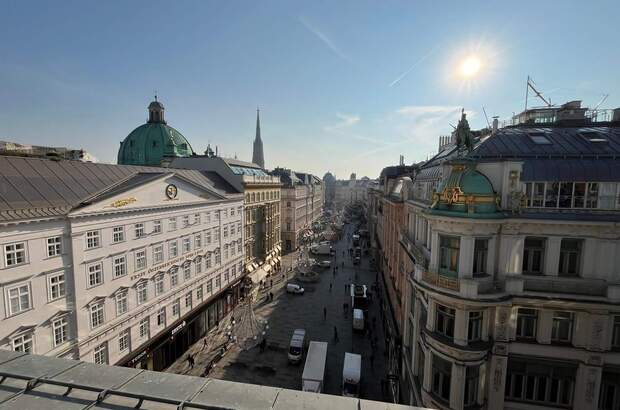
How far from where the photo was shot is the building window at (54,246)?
831 inches

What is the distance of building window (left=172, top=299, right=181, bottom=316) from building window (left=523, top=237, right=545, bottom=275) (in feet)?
106

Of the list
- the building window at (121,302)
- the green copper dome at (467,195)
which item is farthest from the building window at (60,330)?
the green copper dome at (467,195)

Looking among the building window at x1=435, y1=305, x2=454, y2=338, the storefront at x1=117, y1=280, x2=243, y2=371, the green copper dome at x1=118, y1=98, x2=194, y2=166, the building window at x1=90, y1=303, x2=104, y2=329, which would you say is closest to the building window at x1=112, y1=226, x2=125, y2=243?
the building window at x1=90, y1=303, x2=104, y2=329

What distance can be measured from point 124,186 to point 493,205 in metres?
28.9

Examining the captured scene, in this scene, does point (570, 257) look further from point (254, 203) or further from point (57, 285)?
point (254, 203)

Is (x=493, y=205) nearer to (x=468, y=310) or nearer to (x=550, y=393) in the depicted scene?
(x=468, y=310)

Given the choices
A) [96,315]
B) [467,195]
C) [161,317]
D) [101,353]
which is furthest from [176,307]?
[467,195]

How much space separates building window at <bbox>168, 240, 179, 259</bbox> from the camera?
33.0m

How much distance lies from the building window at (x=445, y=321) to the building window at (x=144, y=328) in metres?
26.3

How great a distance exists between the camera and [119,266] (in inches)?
1051

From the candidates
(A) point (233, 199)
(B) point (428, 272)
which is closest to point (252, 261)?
(A) point (233, 199)

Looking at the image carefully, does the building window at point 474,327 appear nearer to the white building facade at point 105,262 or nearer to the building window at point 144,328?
the white building facade at point 105,262

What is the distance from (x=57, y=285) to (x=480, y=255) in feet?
90.8

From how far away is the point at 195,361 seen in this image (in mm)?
34469
